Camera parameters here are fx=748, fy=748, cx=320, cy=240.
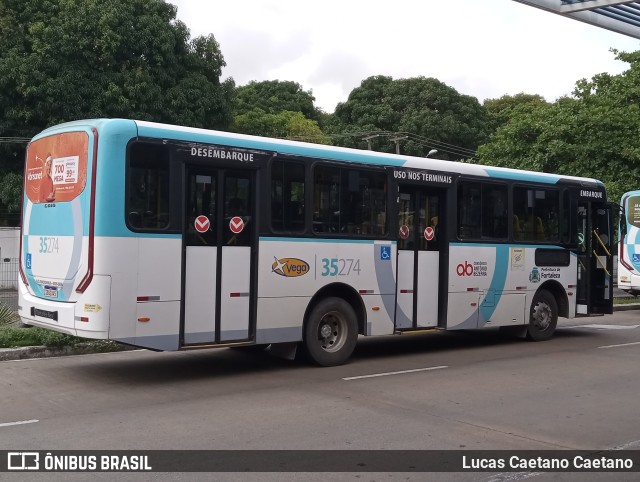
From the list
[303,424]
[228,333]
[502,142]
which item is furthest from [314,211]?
[502,142]

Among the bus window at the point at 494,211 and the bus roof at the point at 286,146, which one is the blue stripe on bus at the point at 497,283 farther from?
the bus roof at the point at 286,146

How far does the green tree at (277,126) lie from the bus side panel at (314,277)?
114ft

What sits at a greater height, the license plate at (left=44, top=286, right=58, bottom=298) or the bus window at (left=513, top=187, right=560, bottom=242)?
the bus window at (left=513, top=187, right=560, bottom=242)

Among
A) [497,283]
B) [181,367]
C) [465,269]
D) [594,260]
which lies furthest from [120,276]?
[594,260]

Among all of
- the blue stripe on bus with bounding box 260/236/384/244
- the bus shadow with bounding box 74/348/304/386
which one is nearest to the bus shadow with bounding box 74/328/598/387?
the bus shadow with bounding box 74/348/304/386

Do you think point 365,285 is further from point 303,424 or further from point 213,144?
point 303,424

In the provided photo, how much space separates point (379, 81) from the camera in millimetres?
50656

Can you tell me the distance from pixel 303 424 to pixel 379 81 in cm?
4509

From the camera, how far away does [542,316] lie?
14.7 m

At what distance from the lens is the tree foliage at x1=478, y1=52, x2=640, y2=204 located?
26734 mm

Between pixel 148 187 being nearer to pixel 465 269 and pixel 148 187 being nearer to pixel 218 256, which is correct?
pixel 218 256

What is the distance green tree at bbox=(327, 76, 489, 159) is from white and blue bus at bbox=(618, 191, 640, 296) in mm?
23819

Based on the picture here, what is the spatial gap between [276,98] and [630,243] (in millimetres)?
37804

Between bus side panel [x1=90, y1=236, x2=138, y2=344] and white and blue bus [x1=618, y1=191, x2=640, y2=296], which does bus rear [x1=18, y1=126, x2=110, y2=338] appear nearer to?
bus side panel [x1=90, y1=236, x2=138, y2=344]
